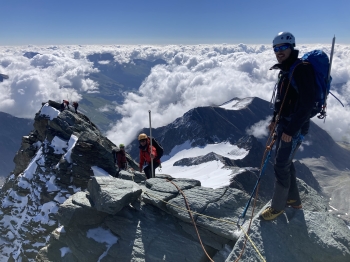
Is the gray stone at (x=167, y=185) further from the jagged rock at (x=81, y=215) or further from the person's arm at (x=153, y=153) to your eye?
the person's arm at (x=153, y=153)

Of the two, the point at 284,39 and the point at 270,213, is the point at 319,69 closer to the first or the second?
the point at 284,39

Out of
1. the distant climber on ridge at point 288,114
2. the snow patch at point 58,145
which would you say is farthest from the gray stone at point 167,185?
the snow patch at point 58,145

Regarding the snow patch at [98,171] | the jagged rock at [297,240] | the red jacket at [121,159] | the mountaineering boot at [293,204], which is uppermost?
the mountaineering boot at [293,204]

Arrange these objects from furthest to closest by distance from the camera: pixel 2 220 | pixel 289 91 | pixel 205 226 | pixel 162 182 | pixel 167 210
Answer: pixel 2 220, pixel 162 182, pixel 167 210, pixel 205 226, pixel 289 91

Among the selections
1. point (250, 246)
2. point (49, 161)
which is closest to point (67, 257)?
point (250, 246)

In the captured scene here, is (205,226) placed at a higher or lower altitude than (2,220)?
higher

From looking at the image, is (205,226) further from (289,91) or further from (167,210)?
(289,91)

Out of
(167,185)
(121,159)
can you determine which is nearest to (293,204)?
(167,185)
